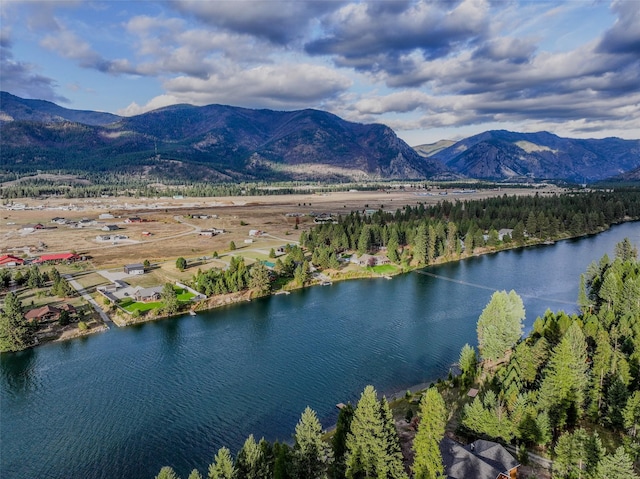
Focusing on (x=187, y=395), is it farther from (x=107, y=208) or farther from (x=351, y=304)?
(x=107, y=208)

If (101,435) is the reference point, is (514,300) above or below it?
above

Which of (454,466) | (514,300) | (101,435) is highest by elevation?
(514,300)

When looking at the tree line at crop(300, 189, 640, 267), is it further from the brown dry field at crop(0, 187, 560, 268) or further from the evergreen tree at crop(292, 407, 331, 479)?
the evergreen tree at crop(292, 407, 331, 479)

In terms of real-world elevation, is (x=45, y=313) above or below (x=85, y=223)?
Result: below

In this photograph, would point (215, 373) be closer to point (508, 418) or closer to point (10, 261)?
point (508, 418)

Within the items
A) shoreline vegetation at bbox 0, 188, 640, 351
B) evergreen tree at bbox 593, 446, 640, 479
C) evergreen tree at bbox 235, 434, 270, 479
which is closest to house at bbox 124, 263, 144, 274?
shoreline vegetation at bbox 0, 188, 640, 351

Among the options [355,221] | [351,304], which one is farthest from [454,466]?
[355,221]

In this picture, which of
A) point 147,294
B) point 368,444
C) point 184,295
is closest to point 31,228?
point 147,294
